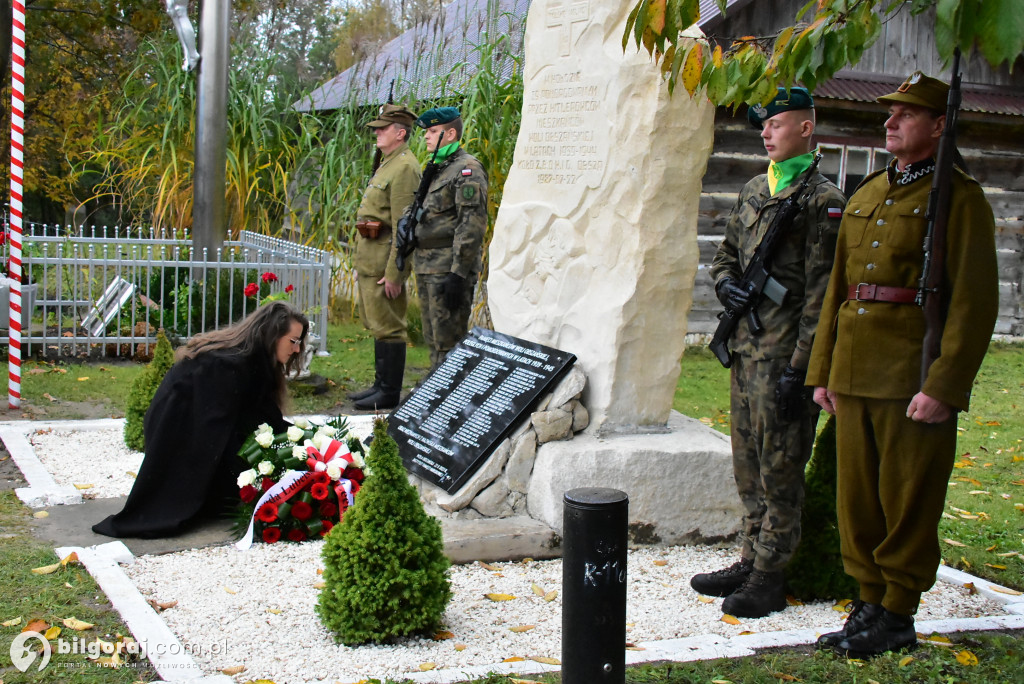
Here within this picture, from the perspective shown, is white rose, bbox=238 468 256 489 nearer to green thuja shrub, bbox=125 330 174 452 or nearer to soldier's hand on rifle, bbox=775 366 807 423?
green thuja shrub, bbox=125 330 174 452

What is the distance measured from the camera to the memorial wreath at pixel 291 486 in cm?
485

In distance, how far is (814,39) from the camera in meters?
3.17

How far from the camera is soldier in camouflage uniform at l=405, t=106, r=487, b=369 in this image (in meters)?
6.79

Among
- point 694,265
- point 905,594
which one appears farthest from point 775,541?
point 694,265

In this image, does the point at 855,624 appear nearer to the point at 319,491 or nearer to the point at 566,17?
the point at 319,491

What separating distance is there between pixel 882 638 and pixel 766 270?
1443mm

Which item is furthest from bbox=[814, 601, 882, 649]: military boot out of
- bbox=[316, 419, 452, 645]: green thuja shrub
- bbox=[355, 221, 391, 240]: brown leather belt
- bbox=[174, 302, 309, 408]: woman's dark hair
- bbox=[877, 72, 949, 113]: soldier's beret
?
bbox=[355, 221, 391, 240]: brown leather belt

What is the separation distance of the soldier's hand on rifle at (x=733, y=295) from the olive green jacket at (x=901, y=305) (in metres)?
0.42

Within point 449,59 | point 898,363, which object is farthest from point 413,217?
point 898,363

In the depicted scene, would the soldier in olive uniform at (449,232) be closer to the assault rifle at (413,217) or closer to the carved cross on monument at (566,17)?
the assault rifle at (413,217)

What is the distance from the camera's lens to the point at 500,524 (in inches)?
194

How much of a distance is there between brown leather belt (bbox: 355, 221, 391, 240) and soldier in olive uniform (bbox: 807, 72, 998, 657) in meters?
4.76

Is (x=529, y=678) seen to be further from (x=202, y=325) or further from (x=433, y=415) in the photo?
(x=202, y=325)

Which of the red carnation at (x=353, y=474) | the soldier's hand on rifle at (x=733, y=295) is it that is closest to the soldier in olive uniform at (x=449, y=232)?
the red carnation at (x=353, y=474)
